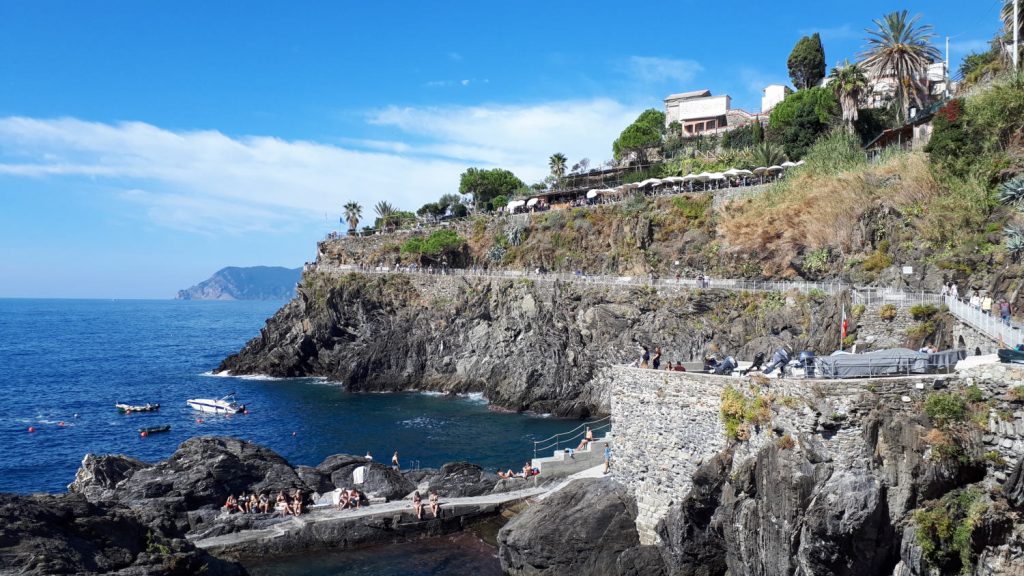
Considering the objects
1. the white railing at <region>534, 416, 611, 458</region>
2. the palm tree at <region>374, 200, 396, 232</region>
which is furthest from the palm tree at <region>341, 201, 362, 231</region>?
the white railing at <region>534, 416, 611, 458</region>

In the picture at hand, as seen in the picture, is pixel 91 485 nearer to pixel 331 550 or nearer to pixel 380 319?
pixel 331 550

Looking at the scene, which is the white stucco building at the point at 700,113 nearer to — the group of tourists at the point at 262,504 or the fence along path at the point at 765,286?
the fence along path at the point at 765,286

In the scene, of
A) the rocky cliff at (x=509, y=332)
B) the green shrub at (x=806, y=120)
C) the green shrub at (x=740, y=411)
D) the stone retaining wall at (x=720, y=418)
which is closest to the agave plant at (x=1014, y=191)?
the rocky cliff at (x=509, y=332)

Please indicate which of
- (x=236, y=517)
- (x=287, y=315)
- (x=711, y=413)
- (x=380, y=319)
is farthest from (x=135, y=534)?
(x=287, y=315)

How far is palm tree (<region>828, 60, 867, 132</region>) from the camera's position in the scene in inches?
2258

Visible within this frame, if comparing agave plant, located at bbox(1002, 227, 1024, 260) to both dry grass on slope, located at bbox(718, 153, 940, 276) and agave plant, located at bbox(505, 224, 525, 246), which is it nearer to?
dry grass on slope, located at bbox(718, 153, 940, 276)

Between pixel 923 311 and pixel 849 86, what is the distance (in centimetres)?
3638

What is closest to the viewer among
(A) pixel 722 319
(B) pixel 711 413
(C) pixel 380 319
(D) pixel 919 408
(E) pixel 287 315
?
(D) pixel 919 408

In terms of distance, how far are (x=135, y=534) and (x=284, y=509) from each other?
31.1ft

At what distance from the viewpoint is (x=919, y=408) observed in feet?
53.1

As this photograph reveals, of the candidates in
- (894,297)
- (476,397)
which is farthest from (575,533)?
(476,397)

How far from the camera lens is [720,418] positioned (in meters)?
20.4

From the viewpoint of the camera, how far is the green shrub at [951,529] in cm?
1413

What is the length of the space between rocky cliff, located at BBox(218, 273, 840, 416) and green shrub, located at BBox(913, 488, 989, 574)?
17.8 metres
